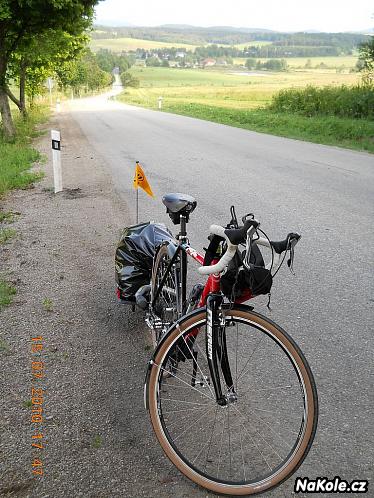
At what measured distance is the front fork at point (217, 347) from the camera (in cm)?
231

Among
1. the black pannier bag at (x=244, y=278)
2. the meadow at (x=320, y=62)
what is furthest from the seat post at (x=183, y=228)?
the meadow at (x=320, y=62)

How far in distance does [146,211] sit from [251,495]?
18.6 ft

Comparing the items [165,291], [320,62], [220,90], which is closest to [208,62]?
[320,62]

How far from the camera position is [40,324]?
→ 4.06 metres

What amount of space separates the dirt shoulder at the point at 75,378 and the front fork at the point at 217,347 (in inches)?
20.4

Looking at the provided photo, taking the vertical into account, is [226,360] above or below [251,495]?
above

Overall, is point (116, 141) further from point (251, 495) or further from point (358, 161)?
point (251, 495)

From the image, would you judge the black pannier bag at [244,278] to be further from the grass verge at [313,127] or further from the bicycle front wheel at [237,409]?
the grass verge at [313,127]

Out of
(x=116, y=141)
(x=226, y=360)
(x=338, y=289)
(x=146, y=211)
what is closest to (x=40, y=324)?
(x=226, y=360)

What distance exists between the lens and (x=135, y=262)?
4.05m

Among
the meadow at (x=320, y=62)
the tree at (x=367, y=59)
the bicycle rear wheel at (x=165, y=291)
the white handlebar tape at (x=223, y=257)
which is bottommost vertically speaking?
the bicycle rear wheel at (x=165, y=291)

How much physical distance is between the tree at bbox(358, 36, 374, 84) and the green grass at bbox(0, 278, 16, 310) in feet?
64.8

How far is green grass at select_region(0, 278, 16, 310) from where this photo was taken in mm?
4398

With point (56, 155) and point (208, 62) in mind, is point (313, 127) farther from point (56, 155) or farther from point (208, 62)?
point (208, 62)
